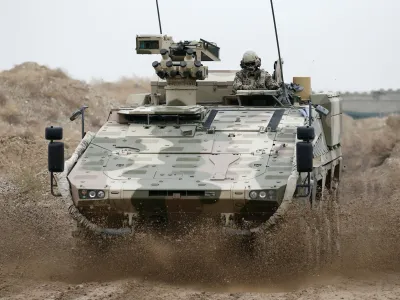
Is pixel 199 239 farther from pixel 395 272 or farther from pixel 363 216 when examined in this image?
pixel 363 216

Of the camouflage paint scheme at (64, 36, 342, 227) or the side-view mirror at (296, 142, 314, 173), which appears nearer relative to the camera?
the side-view mirror at (296, 142, 314, 173)

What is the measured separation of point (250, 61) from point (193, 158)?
3.04 m

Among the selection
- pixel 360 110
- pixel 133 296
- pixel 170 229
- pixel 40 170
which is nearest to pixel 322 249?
pixel 170 229

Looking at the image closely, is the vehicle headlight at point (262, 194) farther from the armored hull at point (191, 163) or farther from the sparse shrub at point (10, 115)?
the sparse shrub at point (10, 115)

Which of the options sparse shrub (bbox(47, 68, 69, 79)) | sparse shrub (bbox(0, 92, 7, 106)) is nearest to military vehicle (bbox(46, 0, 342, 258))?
sparse shrub (bbox(0, 92, 7, 106))

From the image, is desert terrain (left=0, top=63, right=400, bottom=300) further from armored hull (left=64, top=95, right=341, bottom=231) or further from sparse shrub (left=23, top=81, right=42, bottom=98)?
sparse shrub (left=23, top=81, right=42, bottom=98)

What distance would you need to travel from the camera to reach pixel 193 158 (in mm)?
14438

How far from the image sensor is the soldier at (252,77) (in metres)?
17.0

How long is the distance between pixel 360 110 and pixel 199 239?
22.6 meters

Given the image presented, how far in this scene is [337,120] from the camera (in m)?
18.2

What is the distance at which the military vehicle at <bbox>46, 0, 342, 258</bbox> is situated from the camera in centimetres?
1340

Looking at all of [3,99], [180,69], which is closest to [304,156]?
[180,69]

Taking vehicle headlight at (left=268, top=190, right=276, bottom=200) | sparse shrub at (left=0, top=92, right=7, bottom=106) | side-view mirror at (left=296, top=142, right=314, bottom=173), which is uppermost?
side-view mirror at (left=296, top=142, right=314, bottom=173)

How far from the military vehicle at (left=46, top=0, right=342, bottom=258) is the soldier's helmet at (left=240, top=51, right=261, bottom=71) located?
0.48 meters
